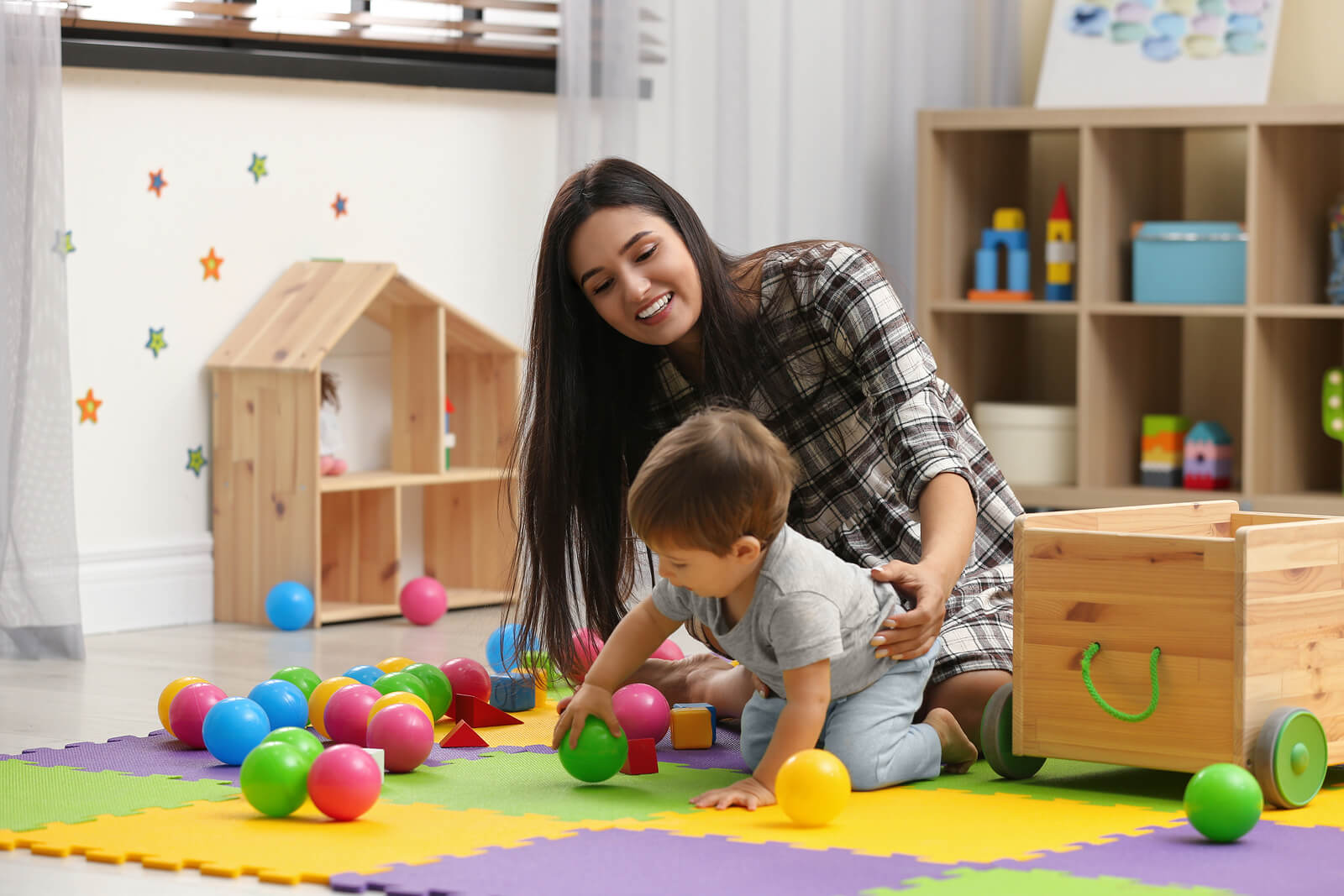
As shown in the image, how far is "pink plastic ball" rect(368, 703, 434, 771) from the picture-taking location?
174 cm

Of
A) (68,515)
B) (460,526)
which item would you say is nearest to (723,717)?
(68,515)

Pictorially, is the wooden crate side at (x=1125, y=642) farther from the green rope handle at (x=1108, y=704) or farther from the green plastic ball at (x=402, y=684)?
the green plastic ball at (x=402, y=684)

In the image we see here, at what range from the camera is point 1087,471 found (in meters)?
3.83

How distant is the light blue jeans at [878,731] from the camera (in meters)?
1.70

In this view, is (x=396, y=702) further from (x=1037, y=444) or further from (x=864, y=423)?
(x=1037, y=444)

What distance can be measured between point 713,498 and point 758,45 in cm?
236

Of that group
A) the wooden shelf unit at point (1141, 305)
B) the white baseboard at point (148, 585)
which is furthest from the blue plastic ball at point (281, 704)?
the wooden shelf unit at point (1141, 305)

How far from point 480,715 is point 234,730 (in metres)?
0.35

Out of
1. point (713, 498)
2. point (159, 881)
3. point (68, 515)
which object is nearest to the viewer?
point (159, 881)

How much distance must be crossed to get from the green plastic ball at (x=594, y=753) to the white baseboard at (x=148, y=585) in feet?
4.33

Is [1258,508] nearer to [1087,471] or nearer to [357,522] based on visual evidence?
[1087,471]

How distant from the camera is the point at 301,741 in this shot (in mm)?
1585

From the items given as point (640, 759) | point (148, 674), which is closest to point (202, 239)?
point (148, 674)

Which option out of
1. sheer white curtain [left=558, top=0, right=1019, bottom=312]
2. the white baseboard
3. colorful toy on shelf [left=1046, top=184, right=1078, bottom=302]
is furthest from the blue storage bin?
the white baseboard
